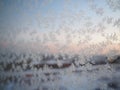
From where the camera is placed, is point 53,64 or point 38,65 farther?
point 53,64

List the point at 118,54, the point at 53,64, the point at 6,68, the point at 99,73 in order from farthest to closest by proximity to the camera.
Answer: the point at 53,64, the point at 99,73, the point at 118,54, the point at 6,68

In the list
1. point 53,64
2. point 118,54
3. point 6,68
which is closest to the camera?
point 6,68

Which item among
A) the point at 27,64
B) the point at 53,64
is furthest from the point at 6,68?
the point at 53,64

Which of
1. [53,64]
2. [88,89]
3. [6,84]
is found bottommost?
[88,89]

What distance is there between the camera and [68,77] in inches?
86.5

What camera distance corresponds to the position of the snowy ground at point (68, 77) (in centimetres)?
208

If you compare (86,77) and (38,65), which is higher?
(38,65)

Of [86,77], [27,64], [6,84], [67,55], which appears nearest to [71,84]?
[86,77]

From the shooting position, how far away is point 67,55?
86.2 inches

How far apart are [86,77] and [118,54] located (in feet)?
1.55

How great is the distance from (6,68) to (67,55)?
721 millimetres

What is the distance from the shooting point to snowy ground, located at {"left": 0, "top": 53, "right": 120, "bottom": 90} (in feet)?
6.83

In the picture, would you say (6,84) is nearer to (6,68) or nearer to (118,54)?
(6,68)

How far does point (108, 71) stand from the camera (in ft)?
7.26
